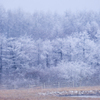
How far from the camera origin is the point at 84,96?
475 cm

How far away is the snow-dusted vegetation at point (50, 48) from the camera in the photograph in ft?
16.0

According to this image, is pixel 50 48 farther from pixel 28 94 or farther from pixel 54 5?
pixel 28 94

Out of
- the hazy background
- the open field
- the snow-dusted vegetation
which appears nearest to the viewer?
the open field

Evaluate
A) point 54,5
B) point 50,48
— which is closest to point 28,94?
point 50,48

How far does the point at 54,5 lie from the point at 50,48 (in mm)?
1238

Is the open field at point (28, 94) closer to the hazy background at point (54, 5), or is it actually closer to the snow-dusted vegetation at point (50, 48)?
the snow-dusted vegetation at point (50, 48)

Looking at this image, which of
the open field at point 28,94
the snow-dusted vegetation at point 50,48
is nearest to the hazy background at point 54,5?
the snow-dusted vegetation at point 50,48

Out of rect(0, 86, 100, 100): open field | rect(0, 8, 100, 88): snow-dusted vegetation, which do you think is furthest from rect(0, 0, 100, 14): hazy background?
rect(0, 86, 100, 100): open field

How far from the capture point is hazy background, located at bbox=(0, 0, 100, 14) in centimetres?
499

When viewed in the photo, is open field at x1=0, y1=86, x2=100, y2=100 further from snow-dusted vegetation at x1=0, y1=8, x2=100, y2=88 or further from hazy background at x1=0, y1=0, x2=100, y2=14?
hazy background at x1=0, y1=0, x2=100, y2=14

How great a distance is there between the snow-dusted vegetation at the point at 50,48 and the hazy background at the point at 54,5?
150 mm

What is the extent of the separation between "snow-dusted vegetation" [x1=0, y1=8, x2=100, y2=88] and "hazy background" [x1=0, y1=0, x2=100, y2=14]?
150 mm

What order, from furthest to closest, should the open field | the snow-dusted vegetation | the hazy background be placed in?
the hazy background
the snow-dusted vegetation
the open field

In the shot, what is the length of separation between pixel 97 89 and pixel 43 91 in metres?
1.49
